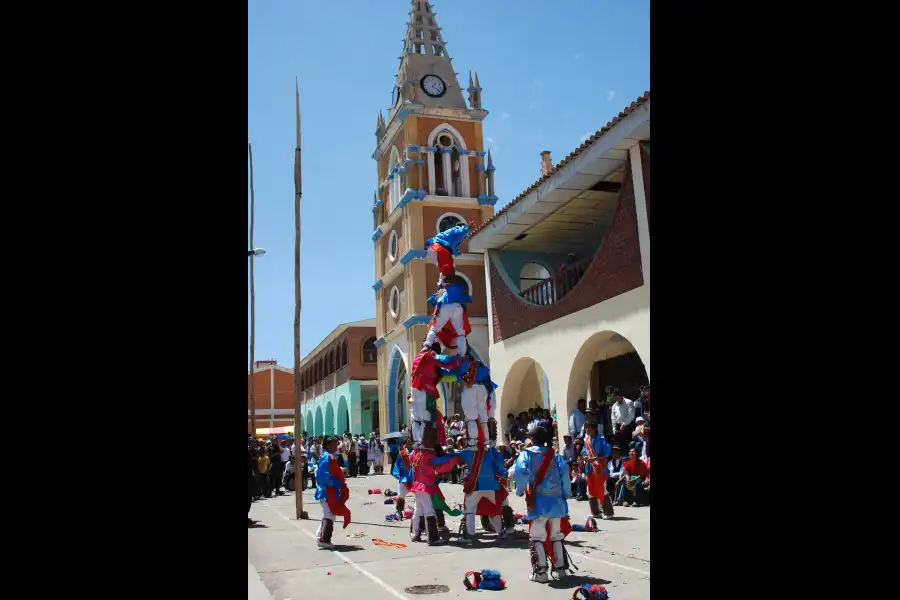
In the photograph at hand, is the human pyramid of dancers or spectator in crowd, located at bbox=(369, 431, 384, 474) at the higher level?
the human pyramid of dancers

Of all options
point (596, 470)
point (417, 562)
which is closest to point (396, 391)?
point (596, 470)

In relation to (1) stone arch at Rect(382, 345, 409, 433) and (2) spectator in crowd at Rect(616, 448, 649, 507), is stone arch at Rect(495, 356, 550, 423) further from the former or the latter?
(1) stone arch at Rect(382, 345, 409, 433)

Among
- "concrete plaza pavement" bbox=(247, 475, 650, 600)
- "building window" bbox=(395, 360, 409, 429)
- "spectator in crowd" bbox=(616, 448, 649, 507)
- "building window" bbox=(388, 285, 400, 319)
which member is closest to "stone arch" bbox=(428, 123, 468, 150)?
"building window" bbox=(388, 285, 400, 319)

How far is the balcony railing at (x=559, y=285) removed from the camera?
714 inches

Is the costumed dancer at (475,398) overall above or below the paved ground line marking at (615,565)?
above

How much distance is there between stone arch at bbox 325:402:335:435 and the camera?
48588 mm

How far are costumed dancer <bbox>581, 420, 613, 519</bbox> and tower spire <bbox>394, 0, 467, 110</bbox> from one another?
20808 mm

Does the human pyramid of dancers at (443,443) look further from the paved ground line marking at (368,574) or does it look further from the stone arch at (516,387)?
the stone arch at (516,387)

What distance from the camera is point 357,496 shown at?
1884 cm

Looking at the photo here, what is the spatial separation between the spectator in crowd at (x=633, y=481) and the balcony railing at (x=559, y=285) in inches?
195

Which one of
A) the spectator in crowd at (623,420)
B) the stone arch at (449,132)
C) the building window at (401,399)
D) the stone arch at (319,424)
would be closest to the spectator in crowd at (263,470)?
the spectator in crowd at (623,420)

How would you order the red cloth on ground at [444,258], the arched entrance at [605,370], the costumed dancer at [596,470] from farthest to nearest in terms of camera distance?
the arched entrance at [605,370] < the costumed dancer at [596,470] < the red cloth on ground at [444,258]

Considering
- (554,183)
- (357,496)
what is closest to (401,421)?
(357,496)
